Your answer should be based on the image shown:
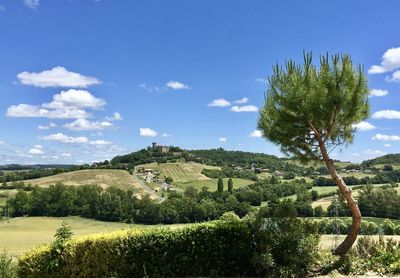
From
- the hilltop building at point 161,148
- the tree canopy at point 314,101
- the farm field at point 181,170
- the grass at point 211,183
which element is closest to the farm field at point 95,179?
the grass at point 211,183

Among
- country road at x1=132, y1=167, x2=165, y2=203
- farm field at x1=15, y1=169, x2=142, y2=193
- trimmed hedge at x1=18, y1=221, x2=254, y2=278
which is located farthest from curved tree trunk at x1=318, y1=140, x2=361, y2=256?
farm field at x1=15, y1=169, x2=142, y2=193

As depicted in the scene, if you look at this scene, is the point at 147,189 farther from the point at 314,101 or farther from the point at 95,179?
the point at 314,101

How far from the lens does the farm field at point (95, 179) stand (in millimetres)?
116062

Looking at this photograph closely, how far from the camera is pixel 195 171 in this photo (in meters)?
142

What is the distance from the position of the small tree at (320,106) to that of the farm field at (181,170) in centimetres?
11701

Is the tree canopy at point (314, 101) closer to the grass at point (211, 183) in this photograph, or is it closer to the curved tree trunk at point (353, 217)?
the curved tree trunk at point (353, 217)

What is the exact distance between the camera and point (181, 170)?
14662cm

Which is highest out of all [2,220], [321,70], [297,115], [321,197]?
[321,70]

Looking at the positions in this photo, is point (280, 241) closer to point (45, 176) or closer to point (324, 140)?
point (324, 140)

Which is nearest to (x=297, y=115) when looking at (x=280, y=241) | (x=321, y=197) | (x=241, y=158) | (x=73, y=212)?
(x=280, y=241)

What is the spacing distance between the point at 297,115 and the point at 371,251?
15.2ft

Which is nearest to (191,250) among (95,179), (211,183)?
(211,183)

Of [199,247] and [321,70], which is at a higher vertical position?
[321,70]

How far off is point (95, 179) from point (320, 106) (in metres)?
116
